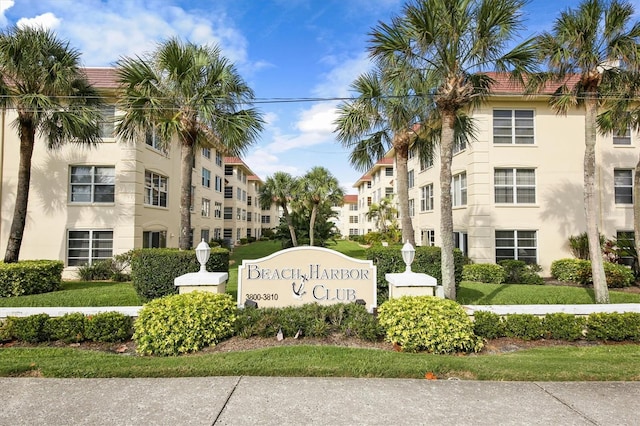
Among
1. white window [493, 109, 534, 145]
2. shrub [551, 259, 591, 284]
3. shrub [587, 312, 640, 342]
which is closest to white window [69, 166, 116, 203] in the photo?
shrub [587, 312, 640, 342]

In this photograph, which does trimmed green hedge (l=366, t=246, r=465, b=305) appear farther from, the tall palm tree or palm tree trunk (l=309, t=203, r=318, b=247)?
palm tree trunk (l=309, t=203, r=318, b=247)

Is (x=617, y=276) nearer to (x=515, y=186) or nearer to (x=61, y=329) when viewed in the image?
(x=515, y=186)

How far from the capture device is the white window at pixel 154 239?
15758mm

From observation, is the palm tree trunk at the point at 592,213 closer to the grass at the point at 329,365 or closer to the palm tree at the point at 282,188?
the grass at the point at 329,365

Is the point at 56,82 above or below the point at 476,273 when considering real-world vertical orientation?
above

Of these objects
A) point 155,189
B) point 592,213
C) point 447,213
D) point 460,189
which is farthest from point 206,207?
point 592,213

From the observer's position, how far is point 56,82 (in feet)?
33.8

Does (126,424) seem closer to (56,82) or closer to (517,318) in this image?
(517,318)

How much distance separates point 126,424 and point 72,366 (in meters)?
2.09

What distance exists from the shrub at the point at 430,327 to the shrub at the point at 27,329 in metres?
6.54

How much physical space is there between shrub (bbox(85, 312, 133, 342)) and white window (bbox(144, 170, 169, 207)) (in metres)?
10.6

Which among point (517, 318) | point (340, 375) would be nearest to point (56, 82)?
point (340, 375)

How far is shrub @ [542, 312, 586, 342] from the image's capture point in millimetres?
6387

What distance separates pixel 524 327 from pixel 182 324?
6581 millimetres
